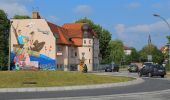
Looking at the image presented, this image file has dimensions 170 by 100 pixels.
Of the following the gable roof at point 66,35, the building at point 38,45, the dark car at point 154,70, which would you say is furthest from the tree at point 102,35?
the dark car at point 154,70

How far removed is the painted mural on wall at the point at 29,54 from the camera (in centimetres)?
9212

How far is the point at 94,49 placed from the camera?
4567 inches

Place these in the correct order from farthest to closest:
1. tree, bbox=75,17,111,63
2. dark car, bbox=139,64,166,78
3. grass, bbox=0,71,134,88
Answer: tree, bbox=75,17,111,63 < dark car, bbox=139,64,166,78 < grass, bbox=0,71,134,88

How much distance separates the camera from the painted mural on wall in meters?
92.1

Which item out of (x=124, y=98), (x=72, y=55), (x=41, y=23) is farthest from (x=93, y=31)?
(x=124, y=98)

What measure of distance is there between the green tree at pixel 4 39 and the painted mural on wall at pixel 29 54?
71.0 inches

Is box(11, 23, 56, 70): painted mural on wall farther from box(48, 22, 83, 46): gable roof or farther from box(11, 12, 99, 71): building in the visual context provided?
box(48, 22, 83, 46): gable roof

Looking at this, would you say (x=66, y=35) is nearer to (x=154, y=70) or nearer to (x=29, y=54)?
(x=29, y=54)

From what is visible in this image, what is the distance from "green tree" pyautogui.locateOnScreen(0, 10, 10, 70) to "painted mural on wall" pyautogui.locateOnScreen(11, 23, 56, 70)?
71.0 inches

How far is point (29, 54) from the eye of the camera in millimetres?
93062

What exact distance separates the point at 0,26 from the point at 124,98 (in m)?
75.7

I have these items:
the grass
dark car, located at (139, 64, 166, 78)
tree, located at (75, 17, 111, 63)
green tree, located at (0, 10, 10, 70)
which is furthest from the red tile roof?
the grass

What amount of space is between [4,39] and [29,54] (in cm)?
680

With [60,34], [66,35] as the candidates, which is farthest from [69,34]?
[60,34]
